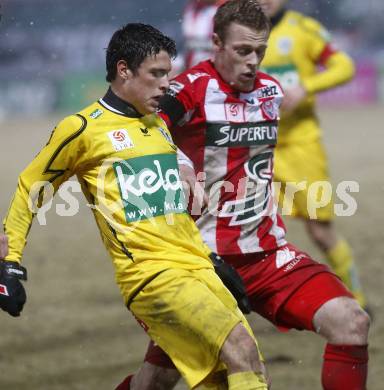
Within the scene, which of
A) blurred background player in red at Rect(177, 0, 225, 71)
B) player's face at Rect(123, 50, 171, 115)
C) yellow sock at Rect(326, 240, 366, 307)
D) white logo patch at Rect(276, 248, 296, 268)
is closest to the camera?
player's face at Rect(123, 50, 171, 115)

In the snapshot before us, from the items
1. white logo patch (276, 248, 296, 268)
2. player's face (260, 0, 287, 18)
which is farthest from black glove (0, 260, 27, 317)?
player's face (260, 0, 287, 18)

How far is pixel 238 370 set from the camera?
3.86 metres

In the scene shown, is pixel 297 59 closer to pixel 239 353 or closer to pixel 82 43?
pixel 239 353

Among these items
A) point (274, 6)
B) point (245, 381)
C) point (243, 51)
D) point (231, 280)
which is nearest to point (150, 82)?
point (243, 51)

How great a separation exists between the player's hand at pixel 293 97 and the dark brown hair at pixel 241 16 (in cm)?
145

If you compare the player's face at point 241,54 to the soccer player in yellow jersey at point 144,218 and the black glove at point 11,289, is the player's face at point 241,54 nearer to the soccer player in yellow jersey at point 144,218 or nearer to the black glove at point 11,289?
Answer: the soccer player in yellow jersey at point 144,218

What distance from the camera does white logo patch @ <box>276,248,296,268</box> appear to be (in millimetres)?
4770

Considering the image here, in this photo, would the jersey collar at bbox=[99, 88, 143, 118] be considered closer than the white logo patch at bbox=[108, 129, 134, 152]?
No

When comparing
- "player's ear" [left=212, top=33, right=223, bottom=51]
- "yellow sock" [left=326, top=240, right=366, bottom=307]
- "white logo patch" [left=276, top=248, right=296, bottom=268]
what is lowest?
"yellow sock" [left=326, top=240, right=366, bottom=307]

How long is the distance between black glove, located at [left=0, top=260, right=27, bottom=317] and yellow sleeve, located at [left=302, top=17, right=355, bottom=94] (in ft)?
11.5

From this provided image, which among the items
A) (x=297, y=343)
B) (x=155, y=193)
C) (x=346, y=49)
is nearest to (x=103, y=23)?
(x=346, y=49)

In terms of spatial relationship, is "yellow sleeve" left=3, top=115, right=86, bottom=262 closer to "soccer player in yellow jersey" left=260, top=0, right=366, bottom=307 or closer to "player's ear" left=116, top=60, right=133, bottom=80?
"player's ear" left=116, top=60, right=133, bottom=80

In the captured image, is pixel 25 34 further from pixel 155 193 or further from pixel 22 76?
pixel 155 193

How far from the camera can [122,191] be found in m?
4.16
